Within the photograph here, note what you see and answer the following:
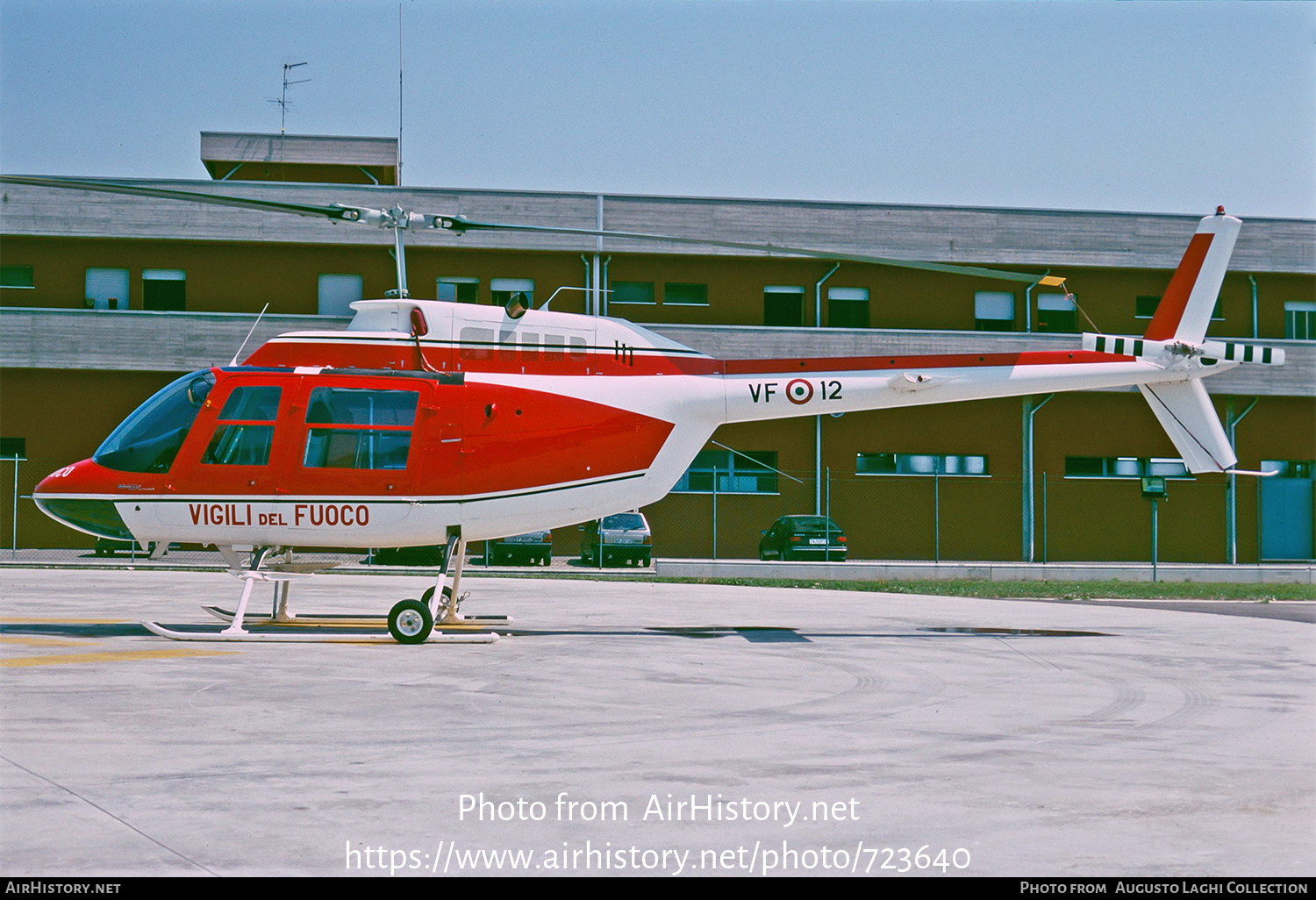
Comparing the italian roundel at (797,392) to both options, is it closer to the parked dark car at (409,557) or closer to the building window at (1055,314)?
the parked dark car at (409,557)

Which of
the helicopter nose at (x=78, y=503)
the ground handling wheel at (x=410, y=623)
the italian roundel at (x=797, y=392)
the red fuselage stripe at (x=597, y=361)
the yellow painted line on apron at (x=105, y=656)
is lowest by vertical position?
the yellow painted line on apron at (x=105, y=656)

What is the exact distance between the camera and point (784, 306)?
124 feet

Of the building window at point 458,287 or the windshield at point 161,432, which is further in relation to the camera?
the building window at point 458,287

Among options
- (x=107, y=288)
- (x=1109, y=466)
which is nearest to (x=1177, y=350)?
(x=1109, y=466)

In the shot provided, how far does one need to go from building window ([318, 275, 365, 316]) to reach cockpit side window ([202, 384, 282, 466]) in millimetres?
23808

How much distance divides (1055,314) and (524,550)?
19729 millimetres

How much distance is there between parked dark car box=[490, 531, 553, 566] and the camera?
1186 inches

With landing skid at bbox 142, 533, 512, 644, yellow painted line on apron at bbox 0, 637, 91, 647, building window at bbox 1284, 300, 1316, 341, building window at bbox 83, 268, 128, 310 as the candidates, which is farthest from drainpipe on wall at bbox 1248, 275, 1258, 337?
yellow painted line on apron at bbox 0, 637, 91, 647

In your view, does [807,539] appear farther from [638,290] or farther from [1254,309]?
[1254,309]

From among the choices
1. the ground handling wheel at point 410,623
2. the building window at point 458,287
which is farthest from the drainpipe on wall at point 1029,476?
the ground handling wheel at point 410,623

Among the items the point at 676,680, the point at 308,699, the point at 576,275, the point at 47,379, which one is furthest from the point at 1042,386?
the point at 47,379

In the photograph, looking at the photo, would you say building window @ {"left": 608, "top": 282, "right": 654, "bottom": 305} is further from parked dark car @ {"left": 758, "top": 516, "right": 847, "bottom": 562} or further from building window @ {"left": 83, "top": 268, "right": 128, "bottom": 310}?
building window @ {"left": 83, "top": 268, "right": 128, "bottom": 310}

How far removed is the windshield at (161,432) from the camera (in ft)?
41.3

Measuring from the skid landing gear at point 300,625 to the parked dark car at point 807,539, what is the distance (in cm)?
1730
